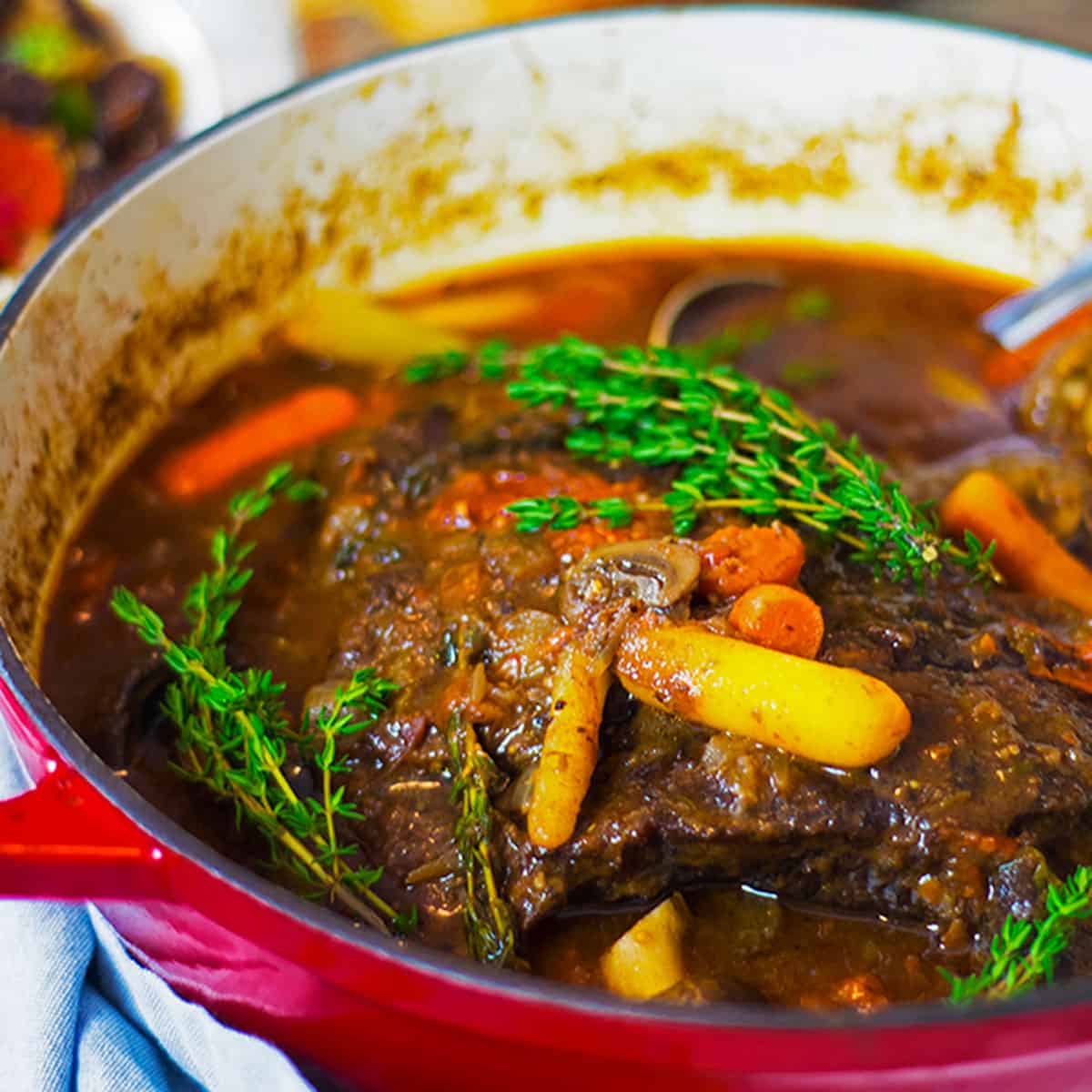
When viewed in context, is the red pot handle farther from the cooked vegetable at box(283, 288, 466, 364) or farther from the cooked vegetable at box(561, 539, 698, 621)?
the cooked vegetable at box(283, 288, 466, 364)

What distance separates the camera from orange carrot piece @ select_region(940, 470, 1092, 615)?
2.67 m

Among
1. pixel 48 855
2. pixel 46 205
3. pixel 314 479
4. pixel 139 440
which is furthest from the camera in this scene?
pixel 46 205

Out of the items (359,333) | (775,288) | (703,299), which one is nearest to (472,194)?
(359,333)

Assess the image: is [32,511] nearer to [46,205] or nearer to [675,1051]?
[675,1051]

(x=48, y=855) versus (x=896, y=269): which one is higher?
(x=48, y=855)

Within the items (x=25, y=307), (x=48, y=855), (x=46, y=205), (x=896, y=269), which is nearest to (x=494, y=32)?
(x=896, y=269)

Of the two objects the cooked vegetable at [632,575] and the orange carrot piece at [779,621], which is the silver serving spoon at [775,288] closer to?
the cooked vegetable at [632,575]

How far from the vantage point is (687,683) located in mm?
2074

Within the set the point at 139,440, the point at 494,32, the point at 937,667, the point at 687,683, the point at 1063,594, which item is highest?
the point at 494,32

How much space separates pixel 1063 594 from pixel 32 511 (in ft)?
6.51

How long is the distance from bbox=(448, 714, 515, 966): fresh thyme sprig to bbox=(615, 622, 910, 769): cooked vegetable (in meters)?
0.28

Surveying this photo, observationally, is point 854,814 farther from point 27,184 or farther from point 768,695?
point 27,184

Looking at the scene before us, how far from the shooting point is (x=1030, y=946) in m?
2.02

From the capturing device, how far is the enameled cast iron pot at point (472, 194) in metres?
2.60
